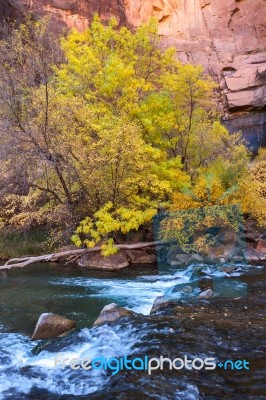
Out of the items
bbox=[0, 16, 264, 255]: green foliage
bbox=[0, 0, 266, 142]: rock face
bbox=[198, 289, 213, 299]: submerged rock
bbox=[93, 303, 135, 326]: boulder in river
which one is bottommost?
bbox=[198, 289, 213, 299]: submerged rock

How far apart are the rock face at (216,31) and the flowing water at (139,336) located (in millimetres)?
25088

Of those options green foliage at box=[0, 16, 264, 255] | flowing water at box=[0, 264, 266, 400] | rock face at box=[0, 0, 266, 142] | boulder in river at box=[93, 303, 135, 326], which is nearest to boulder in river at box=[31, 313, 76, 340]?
flowing water at box=[0, 264, 266, 400]

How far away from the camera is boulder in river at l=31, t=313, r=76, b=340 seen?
24.1 feet

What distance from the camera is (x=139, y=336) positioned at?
23.2 feet

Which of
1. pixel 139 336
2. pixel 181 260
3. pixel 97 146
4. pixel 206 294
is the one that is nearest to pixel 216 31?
pixel 97 146

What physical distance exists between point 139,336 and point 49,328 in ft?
5.92

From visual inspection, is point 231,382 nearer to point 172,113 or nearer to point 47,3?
point 172,113

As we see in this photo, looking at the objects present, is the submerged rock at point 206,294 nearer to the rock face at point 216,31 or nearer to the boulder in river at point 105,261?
the boulder in river at point 105,261

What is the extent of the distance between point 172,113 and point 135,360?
12.4 metres

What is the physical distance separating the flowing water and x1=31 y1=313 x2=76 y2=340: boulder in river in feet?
0.94

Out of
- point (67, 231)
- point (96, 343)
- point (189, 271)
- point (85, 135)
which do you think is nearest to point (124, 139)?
point (85, 135)

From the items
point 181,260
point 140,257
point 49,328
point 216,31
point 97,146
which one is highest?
point 216,31

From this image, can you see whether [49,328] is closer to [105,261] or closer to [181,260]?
[105,261]

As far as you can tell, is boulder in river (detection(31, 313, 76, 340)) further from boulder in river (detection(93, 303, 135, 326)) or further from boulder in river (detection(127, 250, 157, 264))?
boulder in river (detection(127, 250, 157, 264))
